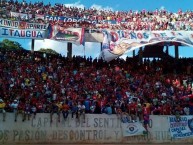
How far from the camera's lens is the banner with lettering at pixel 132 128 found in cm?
2592

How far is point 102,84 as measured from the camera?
2912 cm

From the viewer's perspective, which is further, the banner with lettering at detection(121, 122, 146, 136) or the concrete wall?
the banner with lettering at detection(121, 122, 146, 136)

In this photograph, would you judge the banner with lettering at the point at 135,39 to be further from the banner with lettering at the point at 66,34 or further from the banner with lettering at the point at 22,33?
the banner with lettering at the point at 22,33

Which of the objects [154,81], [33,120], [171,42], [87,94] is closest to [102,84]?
[87,94]

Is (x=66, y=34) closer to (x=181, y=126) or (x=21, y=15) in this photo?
(x=21, y=15)

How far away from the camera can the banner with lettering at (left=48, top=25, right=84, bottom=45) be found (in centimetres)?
3306

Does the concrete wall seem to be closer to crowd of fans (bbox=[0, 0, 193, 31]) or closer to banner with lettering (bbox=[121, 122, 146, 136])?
banner with lettering (bbox=[121, 122, 146, 136])

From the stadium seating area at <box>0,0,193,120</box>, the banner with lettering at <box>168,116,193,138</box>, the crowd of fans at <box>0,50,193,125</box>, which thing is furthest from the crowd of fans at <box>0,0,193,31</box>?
the banner with lettering at <box>168,116,193,138</box>

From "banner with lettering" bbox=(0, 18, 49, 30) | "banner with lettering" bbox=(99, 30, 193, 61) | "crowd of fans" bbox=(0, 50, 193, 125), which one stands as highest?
"banner with lettering" bbox=(0, 18, 49, 30)

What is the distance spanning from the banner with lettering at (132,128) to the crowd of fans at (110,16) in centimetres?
1188

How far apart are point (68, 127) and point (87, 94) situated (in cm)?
314

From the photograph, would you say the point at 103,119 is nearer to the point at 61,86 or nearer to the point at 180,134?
the point at 61,86

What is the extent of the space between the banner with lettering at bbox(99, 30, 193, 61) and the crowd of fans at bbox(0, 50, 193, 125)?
1.78m

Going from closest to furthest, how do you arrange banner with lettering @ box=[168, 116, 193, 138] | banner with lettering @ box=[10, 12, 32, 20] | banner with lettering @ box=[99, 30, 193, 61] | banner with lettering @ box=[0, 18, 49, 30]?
banner with lettering @ box=[168, 116, 193, 138] < banner with lettering @ box=[0, 18, 49, 30] < banner with lettering @ box=[99, 30, 193, 61] < banner with lettering @ box=[10, 12, 32, 20]
